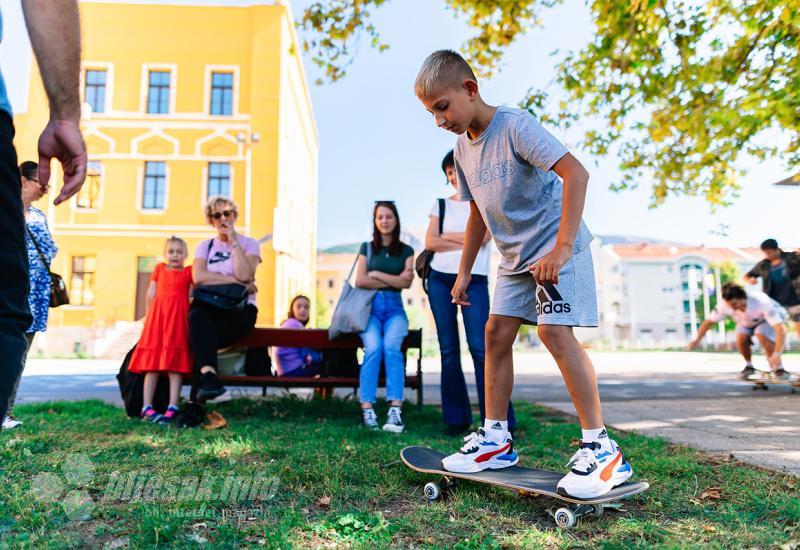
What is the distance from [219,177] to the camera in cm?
2545

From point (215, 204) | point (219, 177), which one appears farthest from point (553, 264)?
point (219, 177)

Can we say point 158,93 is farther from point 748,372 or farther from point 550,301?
point 550,301

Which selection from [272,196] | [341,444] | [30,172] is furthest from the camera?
[272,196]

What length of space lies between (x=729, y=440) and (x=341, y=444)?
2.53 meters

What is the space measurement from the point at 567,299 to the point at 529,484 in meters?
0.77

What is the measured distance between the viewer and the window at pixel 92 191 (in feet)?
81.3

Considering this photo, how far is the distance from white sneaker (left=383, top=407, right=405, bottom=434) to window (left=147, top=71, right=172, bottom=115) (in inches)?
974

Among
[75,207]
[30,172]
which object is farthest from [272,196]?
[30,172]

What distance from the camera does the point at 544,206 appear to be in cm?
267

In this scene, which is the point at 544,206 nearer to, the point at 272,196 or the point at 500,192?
the point at 500,192

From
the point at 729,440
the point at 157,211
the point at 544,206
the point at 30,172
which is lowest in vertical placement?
the point at 729,440

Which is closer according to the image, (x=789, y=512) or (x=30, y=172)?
(x=789, y=512)

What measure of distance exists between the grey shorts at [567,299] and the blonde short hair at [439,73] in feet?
3.00

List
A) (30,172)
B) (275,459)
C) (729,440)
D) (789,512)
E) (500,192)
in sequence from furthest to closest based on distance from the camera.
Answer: (30,172), (729,440), (275,459), (500,192), (789,512)
